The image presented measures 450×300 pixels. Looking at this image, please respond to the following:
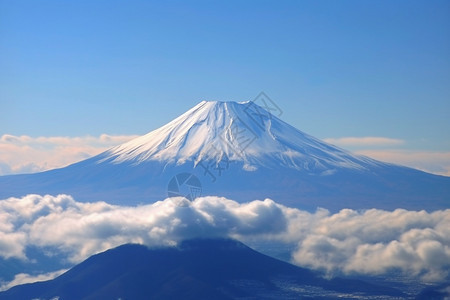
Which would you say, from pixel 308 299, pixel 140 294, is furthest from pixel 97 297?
pixel 308 299

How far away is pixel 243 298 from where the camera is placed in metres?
199

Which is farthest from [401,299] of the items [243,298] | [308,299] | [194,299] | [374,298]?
[194,299]

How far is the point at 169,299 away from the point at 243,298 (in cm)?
1862

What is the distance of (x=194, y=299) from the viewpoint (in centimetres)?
19725

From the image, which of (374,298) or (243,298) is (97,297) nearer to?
(243,298)

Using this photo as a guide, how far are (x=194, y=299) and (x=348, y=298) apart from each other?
3835 cm

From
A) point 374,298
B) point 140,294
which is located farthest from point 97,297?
point 374,298

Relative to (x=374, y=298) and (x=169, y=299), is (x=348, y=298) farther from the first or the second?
(x=169, y=299)

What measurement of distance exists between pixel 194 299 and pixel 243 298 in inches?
489

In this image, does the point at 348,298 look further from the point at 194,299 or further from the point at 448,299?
Answer: the point at 194,299

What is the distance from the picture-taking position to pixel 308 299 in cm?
19400

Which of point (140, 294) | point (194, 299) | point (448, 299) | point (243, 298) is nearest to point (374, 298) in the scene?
point (448, 299)

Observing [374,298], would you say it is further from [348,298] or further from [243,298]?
[243,298]

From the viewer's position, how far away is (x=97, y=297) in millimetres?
197875
